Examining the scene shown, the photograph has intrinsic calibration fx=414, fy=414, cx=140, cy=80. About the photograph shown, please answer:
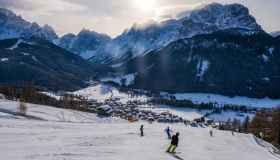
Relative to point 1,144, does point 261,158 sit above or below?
below

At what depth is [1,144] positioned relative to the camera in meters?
47.6

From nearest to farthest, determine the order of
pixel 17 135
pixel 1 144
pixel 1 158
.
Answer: pixel 1 158 → pixel 1 144 → pixel 17 135

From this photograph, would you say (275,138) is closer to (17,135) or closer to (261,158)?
(261,158)

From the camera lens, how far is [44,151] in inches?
1741

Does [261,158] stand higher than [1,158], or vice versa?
[1,158]

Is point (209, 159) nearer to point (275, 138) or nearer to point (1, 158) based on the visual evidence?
point (1, 158)

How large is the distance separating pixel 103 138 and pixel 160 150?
38.1 feet

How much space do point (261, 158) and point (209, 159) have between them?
18.9 m

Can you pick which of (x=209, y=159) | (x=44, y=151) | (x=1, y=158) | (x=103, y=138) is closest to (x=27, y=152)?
(x=44, y=151)

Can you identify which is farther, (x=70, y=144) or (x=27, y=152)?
(x=70, y=144)

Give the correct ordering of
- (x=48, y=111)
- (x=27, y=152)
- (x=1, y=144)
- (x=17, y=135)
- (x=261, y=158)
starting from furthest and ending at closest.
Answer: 1. (x=48, y=111)
2. (x=261, y=158)
3. (x=17, y=135)
4. (x=1, y=144)
5. (x=27, y=152)

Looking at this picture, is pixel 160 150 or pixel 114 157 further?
pixel 160 150

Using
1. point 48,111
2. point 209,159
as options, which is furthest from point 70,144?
point 48,111

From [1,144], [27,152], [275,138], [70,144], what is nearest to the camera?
[27,152]
